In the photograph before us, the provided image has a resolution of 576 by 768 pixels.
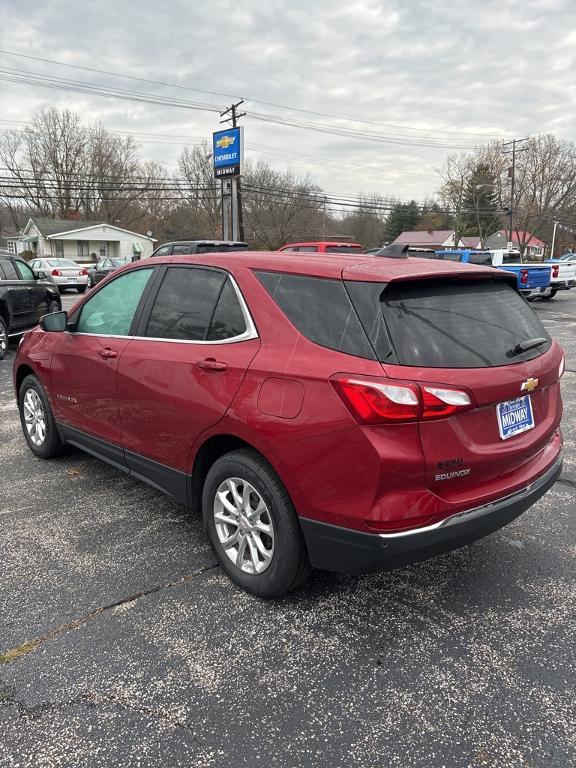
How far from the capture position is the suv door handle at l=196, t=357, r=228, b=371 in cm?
280

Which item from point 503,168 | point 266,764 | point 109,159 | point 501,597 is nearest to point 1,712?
point 266,764

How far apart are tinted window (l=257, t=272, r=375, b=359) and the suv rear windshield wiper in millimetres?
789

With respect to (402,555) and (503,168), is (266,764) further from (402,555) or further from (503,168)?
(503,168)

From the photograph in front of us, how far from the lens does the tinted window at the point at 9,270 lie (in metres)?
10.1

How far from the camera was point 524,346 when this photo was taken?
8.91 ft

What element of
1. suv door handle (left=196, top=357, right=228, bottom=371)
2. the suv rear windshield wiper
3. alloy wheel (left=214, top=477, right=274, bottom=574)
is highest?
the suv rear windshield wiper

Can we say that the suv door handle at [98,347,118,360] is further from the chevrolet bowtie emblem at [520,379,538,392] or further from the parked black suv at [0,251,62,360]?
the parked black suv at [0,251,62,360]

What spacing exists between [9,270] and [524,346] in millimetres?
9945

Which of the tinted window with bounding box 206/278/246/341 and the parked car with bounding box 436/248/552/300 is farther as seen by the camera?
the parked car with bounding box 436/248/552/300

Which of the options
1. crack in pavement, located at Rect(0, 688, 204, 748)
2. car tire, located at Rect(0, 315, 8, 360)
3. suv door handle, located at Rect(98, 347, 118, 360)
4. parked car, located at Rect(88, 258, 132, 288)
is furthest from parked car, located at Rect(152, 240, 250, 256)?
parked car, located at Rect(88, 258, 132, 288)

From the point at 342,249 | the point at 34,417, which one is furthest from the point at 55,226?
the point at 34,417

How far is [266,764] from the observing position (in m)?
1.89

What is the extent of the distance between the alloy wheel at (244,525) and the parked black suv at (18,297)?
26.8 feet

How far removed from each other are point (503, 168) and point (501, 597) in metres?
63.4
